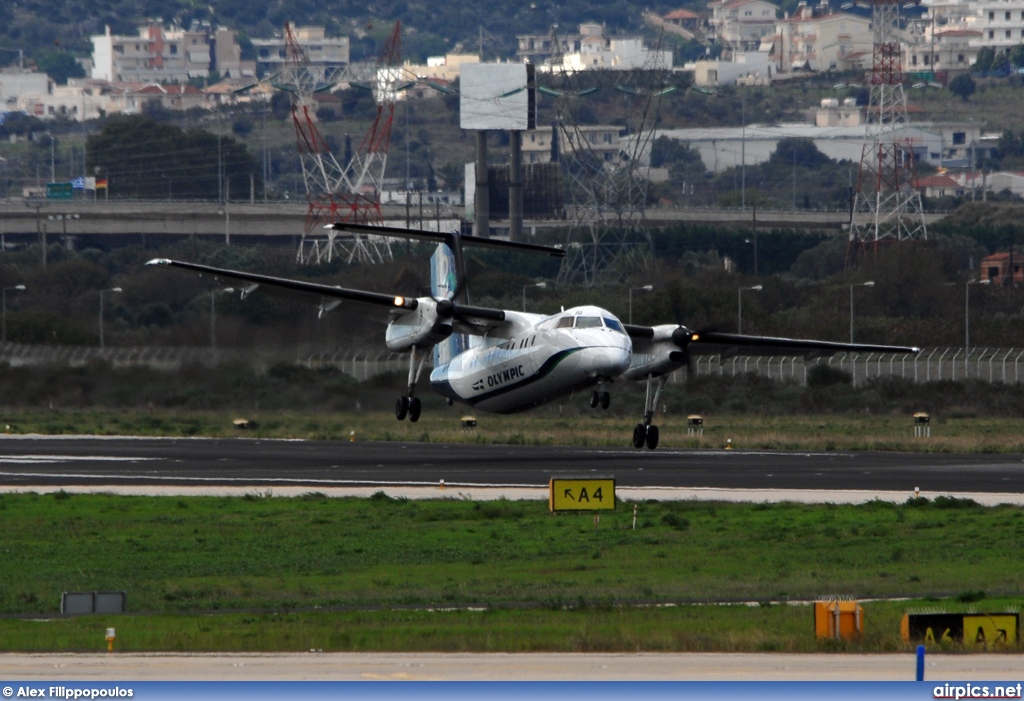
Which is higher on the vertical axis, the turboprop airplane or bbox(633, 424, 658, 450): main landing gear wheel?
the turboprop airplane

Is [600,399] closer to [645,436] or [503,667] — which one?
[645,436]

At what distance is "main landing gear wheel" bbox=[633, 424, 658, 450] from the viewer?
1882 inches

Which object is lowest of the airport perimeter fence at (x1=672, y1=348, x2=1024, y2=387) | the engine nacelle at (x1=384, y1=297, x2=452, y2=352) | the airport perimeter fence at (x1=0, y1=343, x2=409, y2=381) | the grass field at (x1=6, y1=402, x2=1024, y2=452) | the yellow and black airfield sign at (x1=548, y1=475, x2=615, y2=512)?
the grass field at (x1=6, y1=402, x2=1024, y2=452)

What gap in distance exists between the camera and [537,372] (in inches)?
1780

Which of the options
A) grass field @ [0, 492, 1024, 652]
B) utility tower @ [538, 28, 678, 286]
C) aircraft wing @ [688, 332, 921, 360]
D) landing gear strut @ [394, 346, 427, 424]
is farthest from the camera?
utility tower @ [538, 28, 678, 286]

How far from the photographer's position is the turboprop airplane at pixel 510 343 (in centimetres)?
4425

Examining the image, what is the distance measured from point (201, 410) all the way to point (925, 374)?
109 ft

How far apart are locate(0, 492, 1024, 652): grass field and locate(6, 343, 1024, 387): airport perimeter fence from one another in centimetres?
2373

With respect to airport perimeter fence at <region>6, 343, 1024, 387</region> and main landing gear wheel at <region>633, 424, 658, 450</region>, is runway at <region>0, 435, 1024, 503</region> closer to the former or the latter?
main landing gear wheel at <region>633, 424, 658, 450</region>

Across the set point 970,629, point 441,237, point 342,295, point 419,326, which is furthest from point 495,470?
point 970,629

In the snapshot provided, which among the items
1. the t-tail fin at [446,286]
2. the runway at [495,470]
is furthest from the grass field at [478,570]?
the t-tail fin at [446,286]

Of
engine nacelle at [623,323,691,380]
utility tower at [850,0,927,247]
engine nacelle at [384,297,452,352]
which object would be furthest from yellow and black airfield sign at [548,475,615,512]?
utility tower at [850,0,927,247]

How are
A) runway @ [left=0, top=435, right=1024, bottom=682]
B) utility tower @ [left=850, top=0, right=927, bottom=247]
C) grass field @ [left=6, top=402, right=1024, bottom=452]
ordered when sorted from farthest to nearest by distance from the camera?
utility tower @ [left=850, top=0, right=927, bottom=247]
grass field @ [left=6, top=402, right=1024, bottom=452]
runway @ [left=0, top=435, right=1024, bottom=682]

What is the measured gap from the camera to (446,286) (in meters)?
52.2
